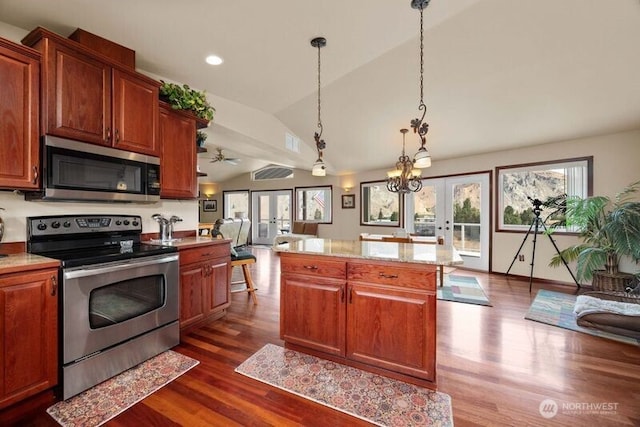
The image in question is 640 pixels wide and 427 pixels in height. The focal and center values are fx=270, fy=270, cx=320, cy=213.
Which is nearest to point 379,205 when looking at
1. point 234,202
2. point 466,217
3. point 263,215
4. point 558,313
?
point 466,217

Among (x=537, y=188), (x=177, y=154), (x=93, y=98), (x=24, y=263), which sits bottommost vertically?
(x=24, y=263)

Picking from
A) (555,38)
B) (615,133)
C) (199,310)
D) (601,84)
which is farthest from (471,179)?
(199,310)

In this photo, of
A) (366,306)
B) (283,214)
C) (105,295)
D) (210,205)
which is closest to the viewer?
(105,295)

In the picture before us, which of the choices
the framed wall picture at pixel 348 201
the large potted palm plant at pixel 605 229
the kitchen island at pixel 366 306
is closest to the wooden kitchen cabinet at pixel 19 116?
the kitchen island at pixel 366 306

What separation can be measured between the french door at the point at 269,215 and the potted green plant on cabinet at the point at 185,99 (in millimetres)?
5917

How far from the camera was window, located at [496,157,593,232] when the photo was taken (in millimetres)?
4227

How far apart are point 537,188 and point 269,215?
7.19 m

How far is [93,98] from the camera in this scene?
6.51 ft

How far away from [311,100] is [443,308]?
3.32 metres

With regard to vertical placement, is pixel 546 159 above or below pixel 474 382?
above

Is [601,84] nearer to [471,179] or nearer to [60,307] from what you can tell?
[471,179]

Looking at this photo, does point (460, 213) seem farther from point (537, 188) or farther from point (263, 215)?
point (263, 215)

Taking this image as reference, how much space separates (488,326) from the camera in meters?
2.79

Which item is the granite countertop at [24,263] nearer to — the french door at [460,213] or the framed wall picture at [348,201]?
the french door at [460,213]
